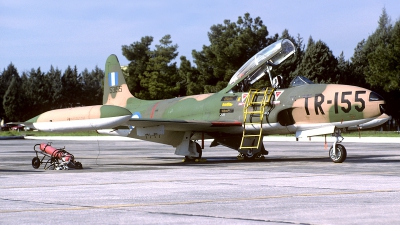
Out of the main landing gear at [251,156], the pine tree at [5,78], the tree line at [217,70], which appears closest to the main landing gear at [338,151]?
the main landing gear at [251,156]

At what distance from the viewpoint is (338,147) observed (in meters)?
19.2

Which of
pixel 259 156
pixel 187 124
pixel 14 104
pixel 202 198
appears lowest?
pixel 202 198

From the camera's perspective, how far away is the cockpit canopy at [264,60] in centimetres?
2052

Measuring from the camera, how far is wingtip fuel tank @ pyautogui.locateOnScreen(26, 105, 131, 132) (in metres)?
17.9

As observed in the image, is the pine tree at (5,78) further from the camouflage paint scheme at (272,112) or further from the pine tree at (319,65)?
the camouflage paint scheme at (272,112)

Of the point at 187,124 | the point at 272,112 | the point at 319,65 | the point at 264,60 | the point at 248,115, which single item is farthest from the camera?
the point at 319,65

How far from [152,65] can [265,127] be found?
2882 inches

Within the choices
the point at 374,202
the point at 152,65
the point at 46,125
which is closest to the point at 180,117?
the point at 46,125

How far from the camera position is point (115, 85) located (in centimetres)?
2567

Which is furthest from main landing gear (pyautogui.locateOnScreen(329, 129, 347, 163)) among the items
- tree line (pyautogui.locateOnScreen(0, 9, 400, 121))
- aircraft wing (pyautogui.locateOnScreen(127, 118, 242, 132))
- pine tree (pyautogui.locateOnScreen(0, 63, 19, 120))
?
pine tree (pyautogui.locateOnScreen(0, 63, 19, 120))

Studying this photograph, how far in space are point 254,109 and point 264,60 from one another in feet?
5.11

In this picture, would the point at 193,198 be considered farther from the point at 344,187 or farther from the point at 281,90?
the point at 281,90

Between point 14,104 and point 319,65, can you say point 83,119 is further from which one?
point 14,104

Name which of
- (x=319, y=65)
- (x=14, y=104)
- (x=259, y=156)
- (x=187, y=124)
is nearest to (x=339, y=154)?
(x=259, y=156)
